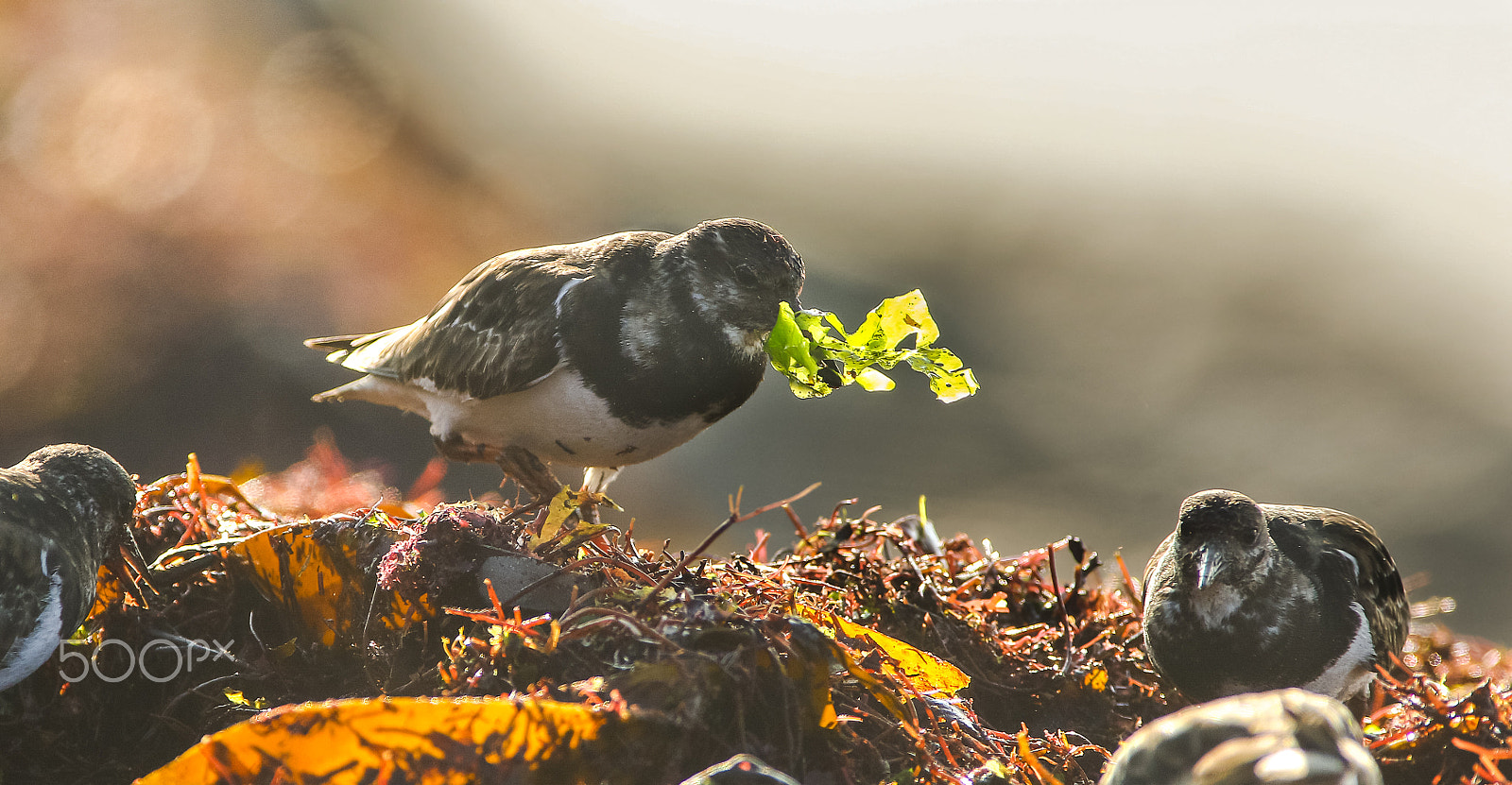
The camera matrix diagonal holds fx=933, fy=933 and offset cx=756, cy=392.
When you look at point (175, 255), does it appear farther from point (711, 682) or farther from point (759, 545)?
point (711, 682)

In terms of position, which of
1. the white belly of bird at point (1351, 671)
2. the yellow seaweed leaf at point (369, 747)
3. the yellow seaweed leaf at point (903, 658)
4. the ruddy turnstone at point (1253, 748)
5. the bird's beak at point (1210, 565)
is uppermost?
the ruddy turnstone at point (1253, 748)

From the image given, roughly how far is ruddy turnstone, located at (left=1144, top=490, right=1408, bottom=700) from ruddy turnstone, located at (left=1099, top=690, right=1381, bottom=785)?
1393 mm

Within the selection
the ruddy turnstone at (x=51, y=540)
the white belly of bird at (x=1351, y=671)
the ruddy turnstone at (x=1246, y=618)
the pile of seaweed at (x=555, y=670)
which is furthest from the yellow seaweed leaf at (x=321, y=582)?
the white belly of bird at (x=1351, y=671)

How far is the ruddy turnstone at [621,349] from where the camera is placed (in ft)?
9.51

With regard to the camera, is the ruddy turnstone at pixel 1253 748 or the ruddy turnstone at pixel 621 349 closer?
the ruddy turnstone at pixel 1253 748

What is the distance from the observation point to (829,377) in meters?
2.85

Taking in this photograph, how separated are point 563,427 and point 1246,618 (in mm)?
2288

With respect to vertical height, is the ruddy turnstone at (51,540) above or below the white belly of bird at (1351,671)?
above

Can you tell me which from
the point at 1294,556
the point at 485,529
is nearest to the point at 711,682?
the point at 485,529

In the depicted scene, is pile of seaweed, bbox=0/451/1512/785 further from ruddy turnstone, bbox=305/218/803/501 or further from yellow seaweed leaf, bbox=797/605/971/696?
ruddy turnstone, bbox=305/218/803/501

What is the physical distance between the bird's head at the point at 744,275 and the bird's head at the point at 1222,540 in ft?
4.88

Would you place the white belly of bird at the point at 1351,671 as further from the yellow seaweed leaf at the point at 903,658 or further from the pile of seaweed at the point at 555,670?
the yellow seaweed leaf at the point at 903,658

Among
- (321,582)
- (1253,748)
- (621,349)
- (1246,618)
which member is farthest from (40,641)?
(1246,618)

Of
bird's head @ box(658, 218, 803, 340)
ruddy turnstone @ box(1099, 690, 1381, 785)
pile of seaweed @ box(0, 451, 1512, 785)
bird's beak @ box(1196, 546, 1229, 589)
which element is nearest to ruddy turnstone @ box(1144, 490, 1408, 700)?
bird's beak @ box(1196, 546, 1229, 589)
